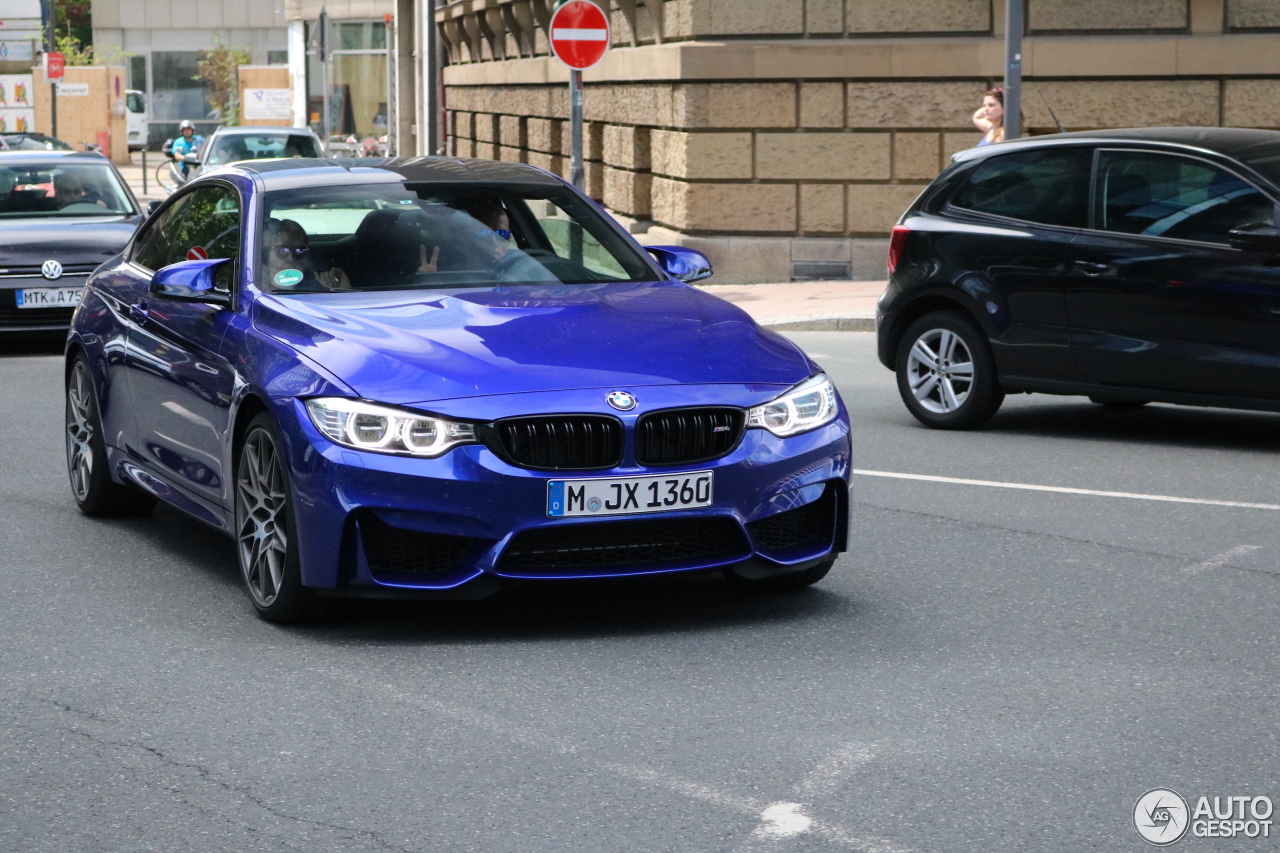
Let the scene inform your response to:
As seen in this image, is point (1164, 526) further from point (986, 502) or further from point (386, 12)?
A: point (386, 12)

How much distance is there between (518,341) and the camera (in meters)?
6.24

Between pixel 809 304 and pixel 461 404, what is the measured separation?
494 inches

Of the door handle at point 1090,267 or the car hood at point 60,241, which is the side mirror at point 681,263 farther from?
the car hood at point 60,241

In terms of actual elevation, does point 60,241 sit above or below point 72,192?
below

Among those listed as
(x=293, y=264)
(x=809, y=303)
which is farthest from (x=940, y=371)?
(x=809, y=303)

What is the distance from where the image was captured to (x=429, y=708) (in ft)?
17.4

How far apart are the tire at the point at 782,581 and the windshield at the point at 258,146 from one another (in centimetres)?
2430

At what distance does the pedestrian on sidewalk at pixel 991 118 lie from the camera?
719 inches

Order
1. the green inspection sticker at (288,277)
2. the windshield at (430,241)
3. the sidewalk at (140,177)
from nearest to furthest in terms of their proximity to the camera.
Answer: the green inspection sticker at (288,277) < the windshield at (430,241) < the sidewalk at (140,177)

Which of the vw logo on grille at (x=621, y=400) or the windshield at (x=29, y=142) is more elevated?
the windshield at (x=29, y=142)

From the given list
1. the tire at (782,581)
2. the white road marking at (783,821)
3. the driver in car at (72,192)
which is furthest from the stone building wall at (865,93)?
the white road marking at (783,821)

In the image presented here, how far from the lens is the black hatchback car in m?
9.98

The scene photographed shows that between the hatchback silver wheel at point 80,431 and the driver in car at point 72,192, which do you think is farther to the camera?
the driver in car at point 72,192

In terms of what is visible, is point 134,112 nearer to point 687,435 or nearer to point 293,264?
point 293,264
